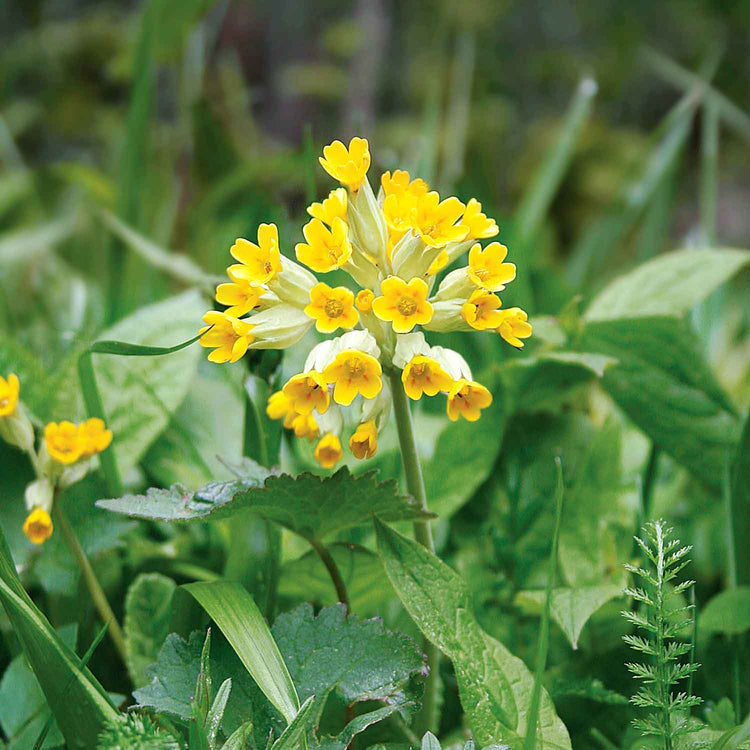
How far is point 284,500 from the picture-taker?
0.53 m

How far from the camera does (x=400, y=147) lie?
2738 mm

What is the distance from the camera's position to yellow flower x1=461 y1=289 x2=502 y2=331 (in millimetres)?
517

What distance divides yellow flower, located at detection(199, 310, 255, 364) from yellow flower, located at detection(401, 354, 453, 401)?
0.12 m

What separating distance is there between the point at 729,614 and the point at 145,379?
2.17ft

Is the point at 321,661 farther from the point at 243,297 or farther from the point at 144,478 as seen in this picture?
the point at 144,478

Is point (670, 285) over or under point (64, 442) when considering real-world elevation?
over

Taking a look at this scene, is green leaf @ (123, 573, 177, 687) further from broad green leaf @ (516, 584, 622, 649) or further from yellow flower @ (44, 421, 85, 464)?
broad green leaf @ (516, 584, 622, 649)

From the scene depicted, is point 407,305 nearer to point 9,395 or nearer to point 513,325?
point 513,325

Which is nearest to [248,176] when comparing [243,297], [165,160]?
[165,160]

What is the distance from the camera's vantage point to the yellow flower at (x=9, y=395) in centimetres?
60

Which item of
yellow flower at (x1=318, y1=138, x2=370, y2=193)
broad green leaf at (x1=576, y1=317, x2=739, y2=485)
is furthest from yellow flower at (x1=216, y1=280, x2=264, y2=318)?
broad green leaf at (x1=576, y1=317, x2=739, y2=485)

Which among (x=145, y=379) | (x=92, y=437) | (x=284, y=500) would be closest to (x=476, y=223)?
(x=284, y=500)

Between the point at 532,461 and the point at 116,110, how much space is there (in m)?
2.72

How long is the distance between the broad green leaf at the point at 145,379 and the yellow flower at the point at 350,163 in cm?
39
